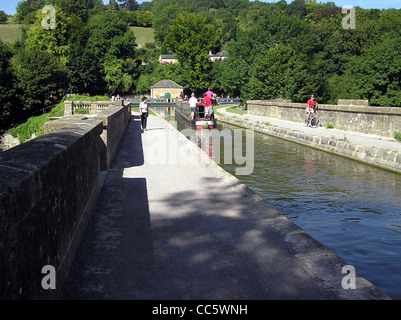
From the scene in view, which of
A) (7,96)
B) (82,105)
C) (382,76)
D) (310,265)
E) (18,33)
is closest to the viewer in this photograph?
(310,265)

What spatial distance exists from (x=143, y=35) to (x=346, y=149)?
470 feet

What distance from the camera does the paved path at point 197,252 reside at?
4.48m

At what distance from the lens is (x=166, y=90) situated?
78.3 meters

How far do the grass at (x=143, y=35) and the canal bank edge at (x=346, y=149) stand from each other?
12750 cm

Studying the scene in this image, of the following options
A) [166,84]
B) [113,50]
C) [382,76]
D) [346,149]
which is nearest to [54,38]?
[113,50]

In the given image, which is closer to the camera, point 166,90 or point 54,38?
point 54,38

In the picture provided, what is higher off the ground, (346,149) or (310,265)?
(346,149)

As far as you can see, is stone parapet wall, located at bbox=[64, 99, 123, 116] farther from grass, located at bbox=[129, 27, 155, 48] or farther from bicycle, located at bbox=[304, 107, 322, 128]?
grass, located at bbox=[129, 27, 155, 48]

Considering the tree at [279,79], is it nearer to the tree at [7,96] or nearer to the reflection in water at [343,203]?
the tree at [7,96]

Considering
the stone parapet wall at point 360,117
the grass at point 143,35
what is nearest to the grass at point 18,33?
the grass at point 143,35

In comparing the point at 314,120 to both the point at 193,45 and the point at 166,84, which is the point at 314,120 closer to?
the point at 166,84

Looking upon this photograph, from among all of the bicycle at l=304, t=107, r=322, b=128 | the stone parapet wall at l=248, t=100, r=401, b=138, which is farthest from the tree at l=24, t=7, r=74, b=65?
the stone parapet wall at l=248, t=100, r=401, b=138

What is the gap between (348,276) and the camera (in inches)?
184

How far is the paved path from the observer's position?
4477 millimetres
